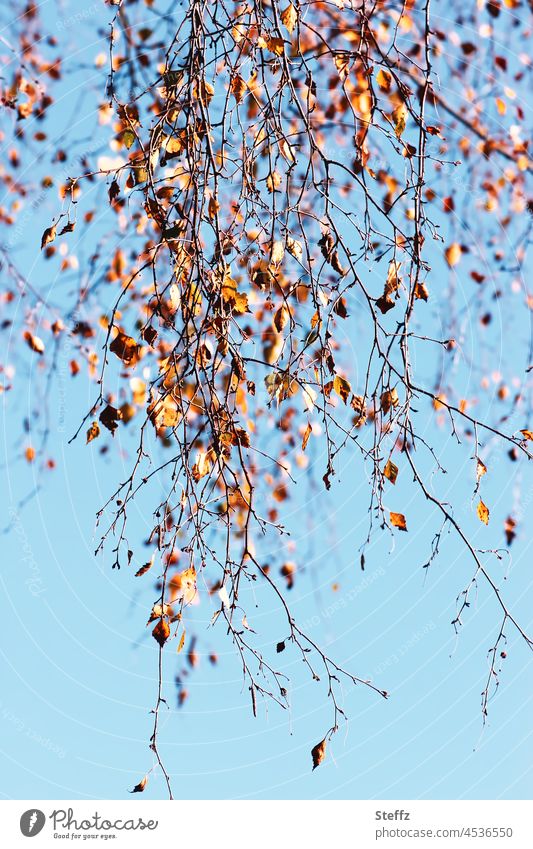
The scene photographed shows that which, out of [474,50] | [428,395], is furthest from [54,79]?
[428,395]

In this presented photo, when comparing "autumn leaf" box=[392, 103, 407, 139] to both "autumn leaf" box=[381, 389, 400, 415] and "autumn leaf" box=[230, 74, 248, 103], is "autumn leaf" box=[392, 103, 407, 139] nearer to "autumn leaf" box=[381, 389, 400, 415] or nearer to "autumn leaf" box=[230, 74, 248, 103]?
"autumn leaf" box=[230, 74, 248, 103]

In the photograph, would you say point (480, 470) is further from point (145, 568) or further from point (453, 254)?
point (453, 254)

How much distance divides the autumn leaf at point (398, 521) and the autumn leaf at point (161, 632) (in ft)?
1.11

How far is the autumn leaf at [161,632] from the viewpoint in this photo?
1.19 meters

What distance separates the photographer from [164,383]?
1.20 metres

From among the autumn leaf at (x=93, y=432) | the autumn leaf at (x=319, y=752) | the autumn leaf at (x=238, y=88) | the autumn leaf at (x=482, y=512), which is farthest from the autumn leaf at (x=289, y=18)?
the autumn leaf at (x=319, y=752)

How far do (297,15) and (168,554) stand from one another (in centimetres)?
77

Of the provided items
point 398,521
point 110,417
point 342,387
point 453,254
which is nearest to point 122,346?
point 110,417

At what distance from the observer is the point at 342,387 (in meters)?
A: 1.25

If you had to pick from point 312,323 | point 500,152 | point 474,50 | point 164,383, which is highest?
point 474,50

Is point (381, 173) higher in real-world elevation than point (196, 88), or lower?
higher

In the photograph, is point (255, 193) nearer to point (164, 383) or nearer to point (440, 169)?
point (164, 383)
